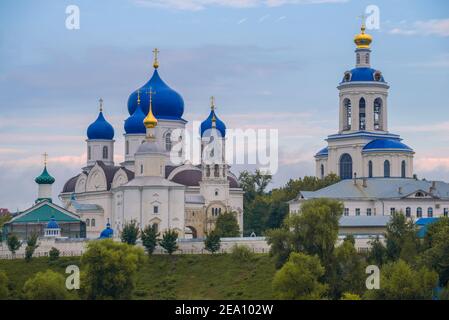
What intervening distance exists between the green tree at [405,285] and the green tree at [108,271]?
9.54 meters

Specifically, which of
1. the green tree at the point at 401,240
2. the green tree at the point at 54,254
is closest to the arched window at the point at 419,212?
the green tree at the point at 401,240

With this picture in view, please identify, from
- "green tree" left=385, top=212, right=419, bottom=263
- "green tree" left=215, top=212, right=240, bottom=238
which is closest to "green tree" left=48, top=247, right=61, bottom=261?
"green tree" left=215, top=212, right=240, bottom=238

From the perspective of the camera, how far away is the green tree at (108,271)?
60.9m

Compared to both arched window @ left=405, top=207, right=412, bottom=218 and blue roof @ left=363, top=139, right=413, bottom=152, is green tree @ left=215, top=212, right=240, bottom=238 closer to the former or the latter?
arched window @ left=405, top=207, right=412, bottom=218

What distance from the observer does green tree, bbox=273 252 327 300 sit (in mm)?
57844

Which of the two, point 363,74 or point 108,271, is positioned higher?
point 363,74

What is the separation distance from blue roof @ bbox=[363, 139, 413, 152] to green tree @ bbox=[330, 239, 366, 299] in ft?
83.2

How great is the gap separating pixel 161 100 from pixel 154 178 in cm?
771

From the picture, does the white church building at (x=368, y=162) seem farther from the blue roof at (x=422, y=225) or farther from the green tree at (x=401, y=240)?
the green tree at (x=401, y=240)

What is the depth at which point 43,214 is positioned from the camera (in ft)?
268

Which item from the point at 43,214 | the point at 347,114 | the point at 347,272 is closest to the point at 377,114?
the point at 347,114

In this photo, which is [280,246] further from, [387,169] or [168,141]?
[387,169]

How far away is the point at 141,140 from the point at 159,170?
6.47 m
